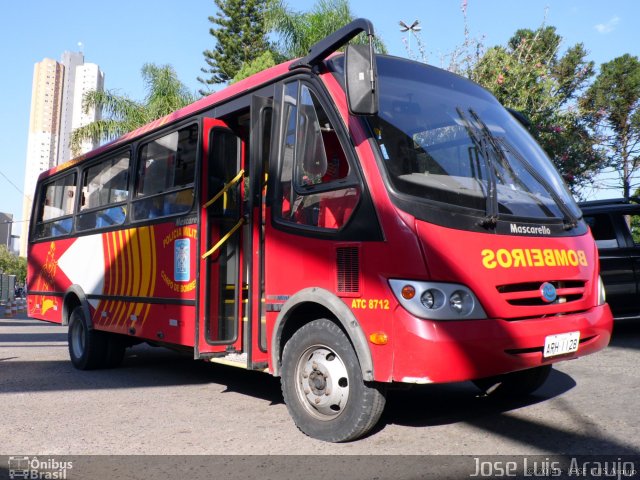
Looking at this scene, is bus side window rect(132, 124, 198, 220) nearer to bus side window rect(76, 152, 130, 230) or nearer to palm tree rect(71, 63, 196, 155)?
bus side window rect(76, 152, 130, 230)

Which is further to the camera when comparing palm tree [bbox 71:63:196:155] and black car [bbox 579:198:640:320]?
palm tree [bbox 71:63:196:155]

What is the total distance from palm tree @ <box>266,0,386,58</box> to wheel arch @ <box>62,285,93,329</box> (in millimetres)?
11722

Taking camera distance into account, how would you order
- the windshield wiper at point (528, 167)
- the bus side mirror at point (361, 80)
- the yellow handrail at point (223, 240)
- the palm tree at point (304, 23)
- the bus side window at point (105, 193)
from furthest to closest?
1. the palm tree at point (304, 23)
2. the bus side window at point (105, 193)
3. the yellow handrail at point (223, 240)
4. the windshield wiper at point (528, 167)
5. the bus side mirror at point (361, 80)

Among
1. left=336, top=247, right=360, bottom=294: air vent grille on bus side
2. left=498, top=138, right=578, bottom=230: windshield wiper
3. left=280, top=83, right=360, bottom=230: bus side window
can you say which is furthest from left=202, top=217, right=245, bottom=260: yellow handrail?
left=498, top=138, right=578, bottom=230: windshield wiper

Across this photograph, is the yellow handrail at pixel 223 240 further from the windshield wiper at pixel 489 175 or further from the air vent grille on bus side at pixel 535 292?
the air vent grille on bus side at pixel 535 292

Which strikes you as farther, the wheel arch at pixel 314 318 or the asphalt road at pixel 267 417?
the asphalt road at pixel 267 417

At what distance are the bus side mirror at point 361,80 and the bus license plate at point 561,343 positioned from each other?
1931 mm

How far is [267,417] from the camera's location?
5.07 m

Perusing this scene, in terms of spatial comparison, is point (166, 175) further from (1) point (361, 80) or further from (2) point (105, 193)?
(1) point (361, 80)

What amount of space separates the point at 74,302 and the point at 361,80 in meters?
6.36

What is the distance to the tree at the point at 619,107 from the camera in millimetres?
25141

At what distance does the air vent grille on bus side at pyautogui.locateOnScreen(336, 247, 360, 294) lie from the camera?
411 cm

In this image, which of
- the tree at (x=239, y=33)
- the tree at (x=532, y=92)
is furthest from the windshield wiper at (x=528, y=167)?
the tree at (x=239, y=33)

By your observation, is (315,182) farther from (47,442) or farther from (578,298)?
(47,442)
